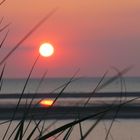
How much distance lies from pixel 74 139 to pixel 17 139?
682 cm

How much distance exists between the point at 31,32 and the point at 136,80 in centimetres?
7505

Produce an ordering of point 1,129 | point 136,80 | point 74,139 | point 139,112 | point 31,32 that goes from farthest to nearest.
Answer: point 136,80 → point 139,112 → point 1,129 → point 74,139 → point 31,32

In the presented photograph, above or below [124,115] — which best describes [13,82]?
above

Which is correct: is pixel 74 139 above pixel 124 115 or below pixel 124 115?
below

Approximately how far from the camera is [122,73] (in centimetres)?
119

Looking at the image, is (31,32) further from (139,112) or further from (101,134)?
(139,112)

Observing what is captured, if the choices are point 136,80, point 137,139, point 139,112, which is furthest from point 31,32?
point 136,80

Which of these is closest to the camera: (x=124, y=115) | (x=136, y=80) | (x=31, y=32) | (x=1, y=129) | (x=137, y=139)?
(x=31, y=32)

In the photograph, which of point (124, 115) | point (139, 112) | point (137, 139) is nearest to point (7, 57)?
point (137, 139)

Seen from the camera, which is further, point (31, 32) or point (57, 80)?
point (57, 80)

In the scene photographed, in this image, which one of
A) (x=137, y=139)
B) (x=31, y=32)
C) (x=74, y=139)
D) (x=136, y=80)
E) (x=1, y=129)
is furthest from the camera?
(x=136, y=80)

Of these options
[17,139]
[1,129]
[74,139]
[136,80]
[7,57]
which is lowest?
[17,139]

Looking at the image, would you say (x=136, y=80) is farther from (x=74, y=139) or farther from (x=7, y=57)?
(x=7, y=57)

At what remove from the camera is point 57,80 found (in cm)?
7650
